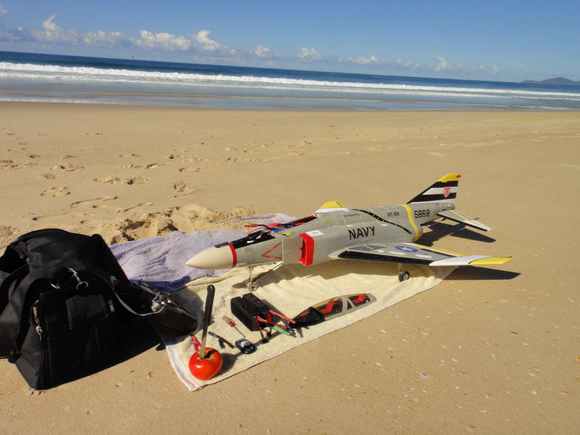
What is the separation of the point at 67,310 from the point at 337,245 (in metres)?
4.71

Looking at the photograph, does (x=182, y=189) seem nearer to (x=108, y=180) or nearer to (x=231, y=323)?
(x=108, y=180)

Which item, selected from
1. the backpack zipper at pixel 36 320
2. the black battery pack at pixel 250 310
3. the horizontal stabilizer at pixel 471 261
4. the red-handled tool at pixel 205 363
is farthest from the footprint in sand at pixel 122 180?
the horizontal stabilizer at pixel 471 261

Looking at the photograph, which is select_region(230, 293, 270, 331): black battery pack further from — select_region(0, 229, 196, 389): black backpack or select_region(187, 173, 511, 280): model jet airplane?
select_region(0, 229, 196, 389): black backpack

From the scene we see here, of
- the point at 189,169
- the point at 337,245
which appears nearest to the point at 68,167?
the point at 189,169

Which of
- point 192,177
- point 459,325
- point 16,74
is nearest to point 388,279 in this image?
point 459,325

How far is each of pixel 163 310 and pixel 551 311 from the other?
22.2 ft

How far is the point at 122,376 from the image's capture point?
16.5 feet

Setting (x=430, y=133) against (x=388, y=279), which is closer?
(x=388, y=279)

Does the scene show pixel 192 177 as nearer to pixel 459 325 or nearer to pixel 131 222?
pixel 131 222

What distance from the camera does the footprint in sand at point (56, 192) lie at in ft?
35.6

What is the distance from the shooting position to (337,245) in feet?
24.7

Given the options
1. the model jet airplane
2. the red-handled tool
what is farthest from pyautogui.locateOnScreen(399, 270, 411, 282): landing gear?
the red-handled tool

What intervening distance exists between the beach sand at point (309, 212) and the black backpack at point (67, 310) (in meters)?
0.31

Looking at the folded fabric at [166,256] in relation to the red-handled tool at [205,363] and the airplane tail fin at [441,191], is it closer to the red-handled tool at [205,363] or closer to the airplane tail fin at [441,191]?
the red-handled tool at [205,363]
